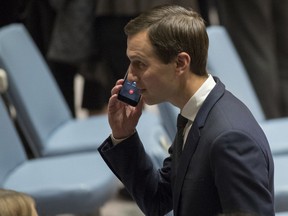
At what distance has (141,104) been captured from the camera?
218 centimetres

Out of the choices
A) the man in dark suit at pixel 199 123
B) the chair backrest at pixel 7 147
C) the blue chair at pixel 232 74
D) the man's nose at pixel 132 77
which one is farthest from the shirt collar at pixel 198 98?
the blue chair at pixel 232 74

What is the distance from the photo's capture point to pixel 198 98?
2002mm

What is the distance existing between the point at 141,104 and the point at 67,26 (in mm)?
2020

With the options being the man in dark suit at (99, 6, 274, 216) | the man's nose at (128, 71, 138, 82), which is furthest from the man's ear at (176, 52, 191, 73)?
the man's nose at (128, 71, 138, 82)

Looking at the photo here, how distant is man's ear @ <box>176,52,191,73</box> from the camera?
194cm

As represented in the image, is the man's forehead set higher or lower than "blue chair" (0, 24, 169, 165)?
higher

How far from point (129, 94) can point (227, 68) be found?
1.46 meters

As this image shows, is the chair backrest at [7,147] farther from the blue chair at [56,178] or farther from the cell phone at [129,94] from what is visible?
the cell phone at [129,94]

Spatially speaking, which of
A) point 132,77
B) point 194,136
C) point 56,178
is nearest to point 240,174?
point 194,136

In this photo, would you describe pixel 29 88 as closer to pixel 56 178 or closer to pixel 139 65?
pixel 56 178

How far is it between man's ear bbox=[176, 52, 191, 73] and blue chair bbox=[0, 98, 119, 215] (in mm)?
1152

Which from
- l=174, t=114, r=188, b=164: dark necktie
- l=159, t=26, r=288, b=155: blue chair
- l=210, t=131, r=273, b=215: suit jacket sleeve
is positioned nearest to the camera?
l=210, t=131, r=273, b=215: suit jacket sleeve

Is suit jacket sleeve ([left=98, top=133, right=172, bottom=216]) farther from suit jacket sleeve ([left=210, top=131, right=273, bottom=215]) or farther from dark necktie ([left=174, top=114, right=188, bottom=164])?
suit jacket sleeve ([left=210, top=131, right=273, bottom=215])

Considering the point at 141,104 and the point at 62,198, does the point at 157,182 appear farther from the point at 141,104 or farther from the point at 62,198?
the point at 62,198
